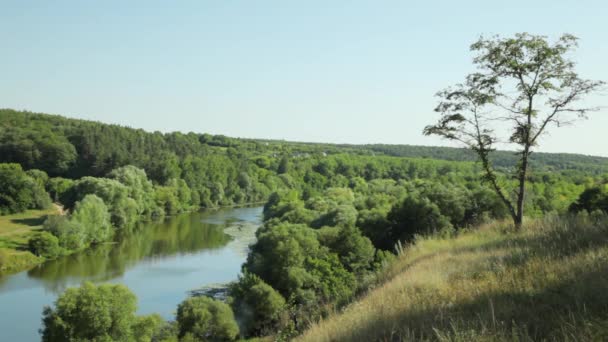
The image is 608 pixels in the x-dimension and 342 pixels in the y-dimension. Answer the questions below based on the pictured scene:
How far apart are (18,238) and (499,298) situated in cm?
5805

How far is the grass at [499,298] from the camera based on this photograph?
15.9ft

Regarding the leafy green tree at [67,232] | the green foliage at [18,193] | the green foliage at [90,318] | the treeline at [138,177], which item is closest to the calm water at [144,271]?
the leafy green tree at [67,232]

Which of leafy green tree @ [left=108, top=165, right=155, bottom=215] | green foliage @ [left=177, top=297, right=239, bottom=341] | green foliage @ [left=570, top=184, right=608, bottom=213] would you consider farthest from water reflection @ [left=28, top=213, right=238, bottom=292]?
green foliage @ [left=570, top=184, right=608, bottom=213]

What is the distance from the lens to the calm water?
32.1m

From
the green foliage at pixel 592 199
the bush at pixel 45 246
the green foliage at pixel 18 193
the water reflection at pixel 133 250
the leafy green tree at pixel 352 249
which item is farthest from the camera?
the green foliage at pixel 18 193

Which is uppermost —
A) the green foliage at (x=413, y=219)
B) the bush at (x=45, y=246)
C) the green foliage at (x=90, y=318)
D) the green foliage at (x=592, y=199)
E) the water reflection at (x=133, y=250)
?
the green foliage at (x=592, y=199)

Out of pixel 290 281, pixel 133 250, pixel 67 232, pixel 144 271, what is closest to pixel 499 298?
pixel 290 281

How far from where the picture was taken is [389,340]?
5.48 meters

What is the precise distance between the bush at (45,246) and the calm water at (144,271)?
1584 mm

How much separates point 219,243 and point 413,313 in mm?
53131

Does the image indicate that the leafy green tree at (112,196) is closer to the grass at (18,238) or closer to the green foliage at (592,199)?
the grass at (18,238)

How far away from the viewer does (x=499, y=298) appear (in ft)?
19.6

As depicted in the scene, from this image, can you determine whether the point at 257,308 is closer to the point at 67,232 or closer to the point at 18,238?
the point at 67,232

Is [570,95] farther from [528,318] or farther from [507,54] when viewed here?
[528,318]
